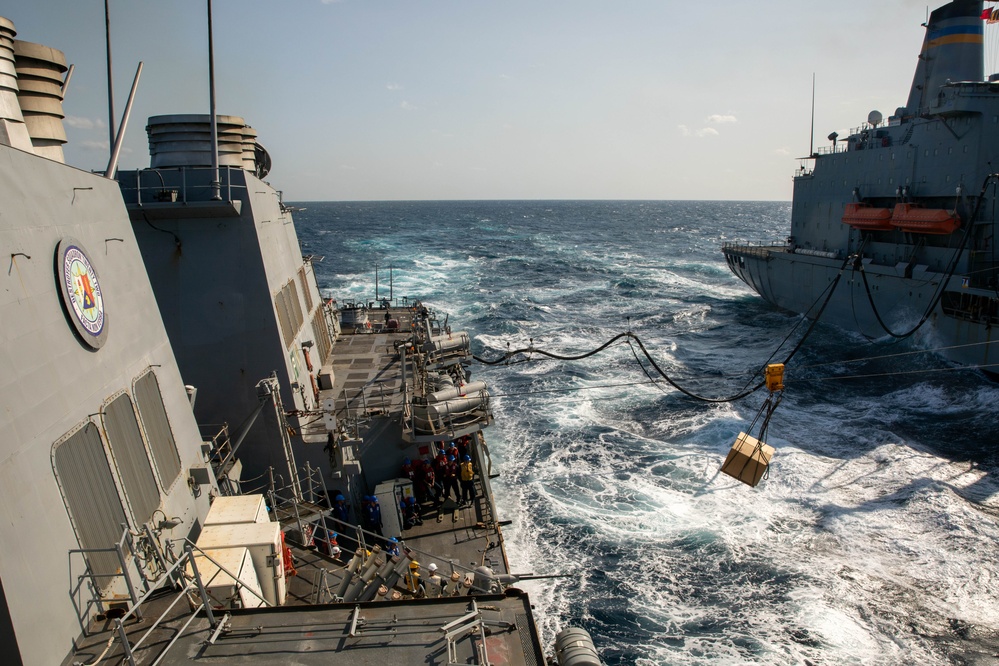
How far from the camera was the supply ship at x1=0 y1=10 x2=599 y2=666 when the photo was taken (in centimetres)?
582

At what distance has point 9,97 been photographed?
288 inches

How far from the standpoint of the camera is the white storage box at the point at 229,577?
7.12 metres

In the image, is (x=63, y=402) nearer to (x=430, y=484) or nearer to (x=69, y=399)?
(x=69, y=399)

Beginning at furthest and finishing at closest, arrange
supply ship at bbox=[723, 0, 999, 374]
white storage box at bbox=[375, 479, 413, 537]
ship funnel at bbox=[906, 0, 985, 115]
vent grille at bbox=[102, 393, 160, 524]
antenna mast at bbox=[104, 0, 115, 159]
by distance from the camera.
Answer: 1. ship funnel at bbox=[906, 0, 985, 115]
2. supply ship at bbox=[723, 0, 999, 374]
3. white storage box at bbox=[375, 479, 413, 537]
4. antenna mast at bbox=[104, 0, 115, 159]
5. vent grille at bbox=[102, 393, 160, 524]

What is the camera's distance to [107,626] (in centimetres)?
621

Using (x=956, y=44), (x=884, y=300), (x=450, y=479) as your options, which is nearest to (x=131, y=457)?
(x=450, y=479)

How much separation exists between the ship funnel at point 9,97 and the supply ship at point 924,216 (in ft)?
100

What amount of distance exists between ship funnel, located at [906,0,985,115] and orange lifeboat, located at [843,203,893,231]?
6155mm

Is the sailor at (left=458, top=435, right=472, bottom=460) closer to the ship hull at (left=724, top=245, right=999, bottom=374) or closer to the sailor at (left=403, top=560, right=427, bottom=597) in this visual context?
the sailor at (left=403, top=560, right=427, bottom=597)

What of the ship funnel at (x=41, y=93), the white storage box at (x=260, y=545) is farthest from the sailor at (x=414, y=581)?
the ship funnel at (x=41, y=93)

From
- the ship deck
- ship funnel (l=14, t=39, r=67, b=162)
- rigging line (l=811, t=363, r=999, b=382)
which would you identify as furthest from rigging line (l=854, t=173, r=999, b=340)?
ship funnel (l=14, t=39, r=67, b=162)

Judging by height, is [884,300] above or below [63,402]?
below

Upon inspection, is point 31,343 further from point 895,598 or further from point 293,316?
point 895,598

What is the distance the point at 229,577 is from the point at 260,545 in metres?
0.69
